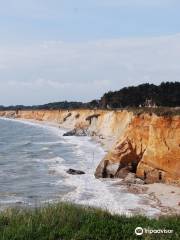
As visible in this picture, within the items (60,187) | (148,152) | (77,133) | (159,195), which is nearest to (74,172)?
(148,152)

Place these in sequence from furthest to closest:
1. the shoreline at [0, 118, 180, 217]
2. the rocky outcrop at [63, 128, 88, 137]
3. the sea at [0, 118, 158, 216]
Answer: the rocky outcrop at [63, 128, 88, 137]
the sea at [0, 118, 158, 216]
the shoreline at [0, 118, 180, 217]

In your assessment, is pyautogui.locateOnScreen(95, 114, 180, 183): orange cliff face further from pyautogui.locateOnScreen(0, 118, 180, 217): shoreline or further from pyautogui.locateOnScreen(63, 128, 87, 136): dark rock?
pyautogui.locateOnScreen(63, 128, 87, 136): dark rock

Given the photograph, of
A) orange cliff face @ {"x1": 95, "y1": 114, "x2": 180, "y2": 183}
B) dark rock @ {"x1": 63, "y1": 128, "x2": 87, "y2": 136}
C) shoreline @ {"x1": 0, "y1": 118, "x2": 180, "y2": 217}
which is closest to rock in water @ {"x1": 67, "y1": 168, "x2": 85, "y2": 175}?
orange cliff face @ {"x1": 95, "y1": 114, "x2": 180, "y2": 183}

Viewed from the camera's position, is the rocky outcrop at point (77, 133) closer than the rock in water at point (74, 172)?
No

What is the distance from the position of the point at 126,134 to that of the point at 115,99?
67.0 metres

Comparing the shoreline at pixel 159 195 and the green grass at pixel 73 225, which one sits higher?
the green grass at pixel 73 225

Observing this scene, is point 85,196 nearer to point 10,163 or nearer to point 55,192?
point 55,192

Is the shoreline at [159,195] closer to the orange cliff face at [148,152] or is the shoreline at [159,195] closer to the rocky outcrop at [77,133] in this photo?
the orange cliff face at [148,152]

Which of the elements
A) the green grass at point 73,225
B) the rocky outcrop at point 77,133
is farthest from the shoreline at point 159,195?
the rocky outcrop at point 77,133

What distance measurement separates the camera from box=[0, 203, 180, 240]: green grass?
10078 mm

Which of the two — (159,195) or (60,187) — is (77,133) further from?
(159,195)

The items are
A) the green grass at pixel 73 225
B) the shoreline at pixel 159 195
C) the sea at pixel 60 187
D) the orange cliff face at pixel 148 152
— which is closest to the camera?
the green grass at pixel 73 225

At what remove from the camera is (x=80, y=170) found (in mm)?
37125

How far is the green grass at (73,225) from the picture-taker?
1008 cm
